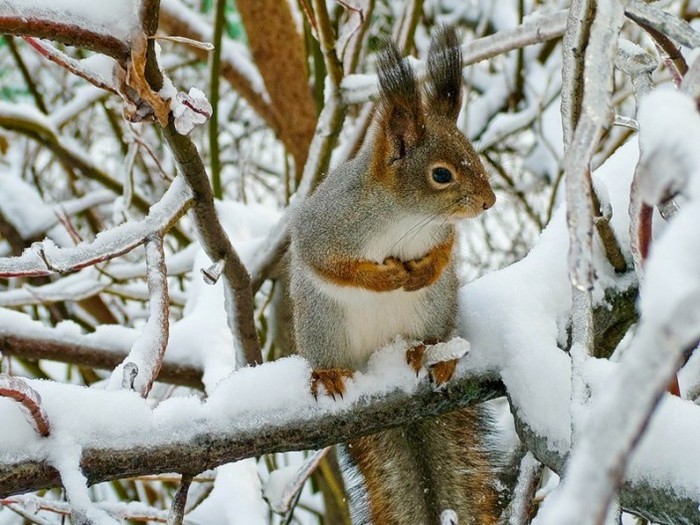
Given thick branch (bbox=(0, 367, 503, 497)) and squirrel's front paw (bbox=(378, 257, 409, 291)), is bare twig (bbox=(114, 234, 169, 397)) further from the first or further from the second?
squirrel's front paw (bbox=(378, 257, 409, 291))

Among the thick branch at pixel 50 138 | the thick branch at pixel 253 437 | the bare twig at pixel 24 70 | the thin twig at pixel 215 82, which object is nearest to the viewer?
the thick branch at pixel 253 437

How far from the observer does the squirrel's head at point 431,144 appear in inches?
59.2

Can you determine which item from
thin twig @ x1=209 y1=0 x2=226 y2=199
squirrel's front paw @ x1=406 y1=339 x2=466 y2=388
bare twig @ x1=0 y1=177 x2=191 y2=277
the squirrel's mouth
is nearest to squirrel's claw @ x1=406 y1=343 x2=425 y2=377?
squirrel's front paw @ x1=406 y1=339 x2=466 y2=388

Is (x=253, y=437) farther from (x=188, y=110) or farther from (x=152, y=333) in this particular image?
(x=188, y=110)

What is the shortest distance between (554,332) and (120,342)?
1.08m

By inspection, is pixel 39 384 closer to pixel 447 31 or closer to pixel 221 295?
pixel 447 31

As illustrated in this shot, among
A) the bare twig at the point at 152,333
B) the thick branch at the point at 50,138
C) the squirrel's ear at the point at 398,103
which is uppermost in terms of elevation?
the thick branch at the point at 50,138

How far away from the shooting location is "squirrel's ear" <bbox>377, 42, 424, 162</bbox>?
1.45 meters

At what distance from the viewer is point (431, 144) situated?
5.24ft

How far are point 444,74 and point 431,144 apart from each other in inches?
4.9

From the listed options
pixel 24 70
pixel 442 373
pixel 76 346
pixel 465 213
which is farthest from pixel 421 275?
pixel 24 70

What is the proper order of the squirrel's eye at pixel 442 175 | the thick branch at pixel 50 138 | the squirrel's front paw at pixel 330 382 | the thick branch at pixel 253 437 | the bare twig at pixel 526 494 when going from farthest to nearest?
the thick branch at pixel 50 138
the squirrel's eye at pixel 442 175
the squirrel's front paw at pixel 330 382
the bare twig at pixel 526 494
the thick branch at pixel 253 437

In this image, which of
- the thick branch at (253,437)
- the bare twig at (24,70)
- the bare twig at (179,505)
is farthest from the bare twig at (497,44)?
the bare twig at (24,70)

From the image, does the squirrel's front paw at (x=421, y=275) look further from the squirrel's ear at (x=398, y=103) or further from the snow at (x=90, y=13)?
the snow at (x=90, y=13)
